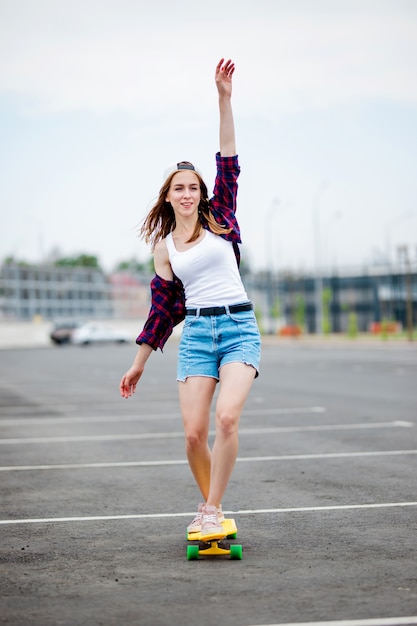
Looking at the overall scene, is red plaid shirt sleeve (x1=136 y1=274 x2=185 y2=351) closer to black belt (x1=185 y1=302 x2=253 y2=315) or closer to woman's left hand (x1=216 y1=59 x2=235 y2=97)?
black belt (x1=185 y1=302 x2=253 y2=315)

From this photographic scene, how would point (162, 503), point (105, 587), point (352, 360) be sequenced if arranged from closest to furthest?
1. point (105, 587)
2. point (162, 503)
3. point (352, 360)

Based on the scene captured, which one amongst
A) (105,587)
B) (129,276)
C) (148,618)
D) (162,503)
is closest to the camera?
(148,618)

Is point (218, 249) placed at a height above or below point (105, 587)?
above

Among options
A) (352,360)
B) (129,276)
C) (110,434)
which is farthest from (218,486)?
(129,276)

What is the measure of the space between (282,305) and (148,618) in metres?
91.1

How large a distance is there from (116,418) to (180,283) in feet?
29.9

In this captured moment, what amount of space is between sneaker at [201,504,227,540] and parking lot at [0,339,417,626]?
0.15m

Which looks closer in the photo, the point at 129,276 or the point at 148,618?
the point at 148,618

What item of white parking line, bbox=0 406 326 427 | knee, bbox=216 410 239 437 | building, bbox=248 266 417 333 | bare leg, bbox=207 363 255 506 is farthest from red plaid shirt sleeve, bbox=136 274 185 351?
building, bbox=248 266 417 333

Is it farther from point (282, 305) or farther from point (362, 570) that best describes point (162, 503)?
point (282, 305)

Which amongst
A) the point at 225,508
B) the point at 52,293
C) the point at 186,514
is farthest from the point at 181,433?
the point at 52,293

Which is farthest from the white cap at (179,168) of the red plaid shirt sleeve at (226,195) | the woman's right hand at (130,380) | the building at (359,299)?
the building at (359,299)

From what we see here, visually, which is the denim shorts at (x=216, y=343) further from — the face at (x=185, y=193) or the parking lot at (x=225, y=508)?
the parking lot at (x=225, y=508)

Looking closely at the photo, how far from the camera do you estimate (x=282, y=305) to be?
312 feet
